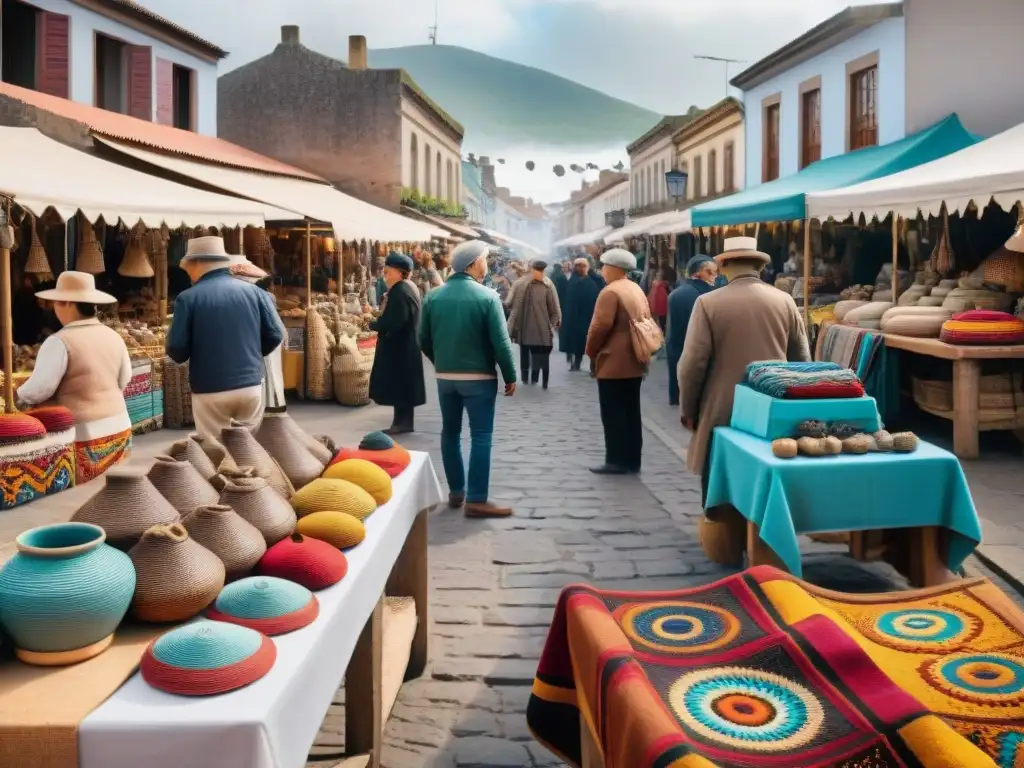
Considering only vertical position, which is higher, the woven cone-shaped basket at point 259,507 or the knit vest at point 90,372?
the knit vest at point 90,372

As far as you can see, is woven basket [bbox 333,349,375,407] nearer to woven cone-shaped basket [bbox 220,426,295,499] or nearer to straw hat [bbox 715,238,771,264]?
straw hat [bbox 715,238,771,264]

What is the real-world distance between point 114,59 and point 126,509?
61.9 ft

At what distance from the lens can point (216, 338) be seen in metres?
6.07

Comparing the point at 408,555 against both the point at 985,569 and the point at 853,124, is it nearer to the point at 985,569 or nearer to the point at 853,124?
the point at 985,569

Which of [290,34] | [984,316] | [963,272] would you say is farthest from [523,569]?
[290,34]

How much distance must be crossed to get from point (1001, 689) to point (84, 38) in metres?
18.4

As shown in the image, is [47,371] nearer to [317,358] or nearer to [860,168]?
[317,358]

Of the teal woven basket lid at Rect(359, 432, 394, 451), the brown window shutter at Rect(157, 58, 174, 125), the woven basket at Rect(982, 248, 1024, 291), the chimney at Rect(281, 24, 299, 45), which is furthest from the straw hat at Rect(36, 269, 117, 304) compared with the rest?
the chimney at Rect(281, 24, 299, 45)

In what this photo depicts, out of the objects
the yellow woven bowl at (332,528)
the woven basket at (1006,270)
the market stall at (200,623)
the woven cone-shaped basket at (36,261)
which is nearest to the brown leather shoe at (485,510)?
the market stall at (200,623)

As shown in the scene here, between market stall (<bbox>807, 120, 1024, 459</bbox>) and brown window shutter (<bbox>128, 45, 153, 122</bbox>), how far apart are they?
13.6m

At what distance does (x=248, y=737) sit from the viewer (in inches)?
73.9

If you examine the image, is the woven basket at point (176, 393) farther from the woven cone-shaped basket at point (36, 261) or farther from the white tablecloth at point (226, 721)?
the white tablecloth at point (226, 721)

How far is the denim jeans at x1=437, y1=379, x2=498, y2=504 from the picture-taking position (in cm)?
670

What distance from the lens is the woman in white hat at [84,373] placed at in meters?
6.86
